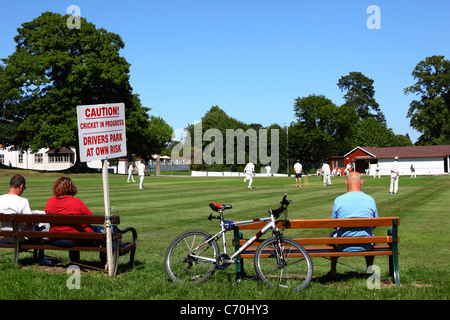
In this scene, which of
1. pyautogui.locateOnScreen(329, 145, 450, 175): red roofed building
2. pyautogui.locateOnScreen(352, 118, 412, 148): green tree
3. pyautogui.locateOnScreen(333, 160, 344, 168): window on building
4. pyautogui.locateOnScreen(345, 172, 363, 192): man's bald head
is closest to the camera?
pyautogui.locateOnScreen(345, 172, 363, 192): man's bald head

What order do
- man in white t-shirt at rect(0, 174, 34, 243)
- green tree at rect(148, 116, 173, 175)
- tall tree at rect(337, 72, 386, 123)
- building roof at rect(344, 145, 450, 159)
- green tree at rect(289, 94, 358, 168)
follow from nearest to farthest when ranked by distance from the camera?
man in white t-shirt at rect(0, 174, 34, 243) < building roof at rect(344, 145, 450, 159) < green tree at rect(148, 116, 173, 175) < green tree at rect(289, 94, 358, 168) < tall tree at rect(337, 72, 386, 123)

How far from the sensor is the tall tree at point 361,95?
117250mm

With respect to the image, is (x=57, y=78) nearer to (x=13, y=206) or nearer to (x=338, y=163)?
(x=13, y=206)

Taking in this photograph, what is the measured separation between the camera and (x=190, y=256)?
20.0 ft

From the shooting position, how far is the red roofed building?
78.4 m

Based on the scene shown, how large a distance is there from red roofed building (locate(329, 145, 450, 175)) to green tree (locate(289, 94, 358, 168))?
8.37m

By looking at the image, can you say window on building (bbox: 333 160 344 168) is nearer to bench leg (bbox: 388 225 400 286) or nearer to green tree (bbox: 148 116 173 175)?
green tree (bbox: 148 116 173 175)

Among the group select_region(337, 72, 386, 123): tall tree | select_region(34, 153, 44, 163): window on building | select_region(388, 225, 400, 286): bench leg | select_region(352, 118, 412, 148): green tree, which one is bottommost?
select_region(388, 225, 400, 286): bench leg

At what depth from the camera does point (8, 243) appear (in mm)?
7160

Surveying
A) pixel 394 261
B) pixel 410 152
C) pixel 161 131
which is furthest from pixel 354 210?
pixel 161 131

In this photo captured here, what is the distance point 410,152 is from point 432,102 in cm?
1148

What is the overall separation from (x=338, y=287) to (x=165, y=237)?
5.61m

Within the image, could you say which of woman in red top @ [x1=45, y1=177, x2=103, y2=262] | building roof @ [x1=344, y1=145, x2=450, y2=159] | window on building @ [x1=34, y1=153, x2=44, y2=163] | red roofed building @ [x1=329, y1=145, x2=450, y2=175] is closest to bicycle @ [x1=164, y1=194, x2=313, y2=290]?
woman in red top @ [x1=45, y1=177, x2=103, y2=262]

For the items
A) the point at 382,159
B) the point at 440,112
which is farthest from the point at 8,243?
the point at 440,112
